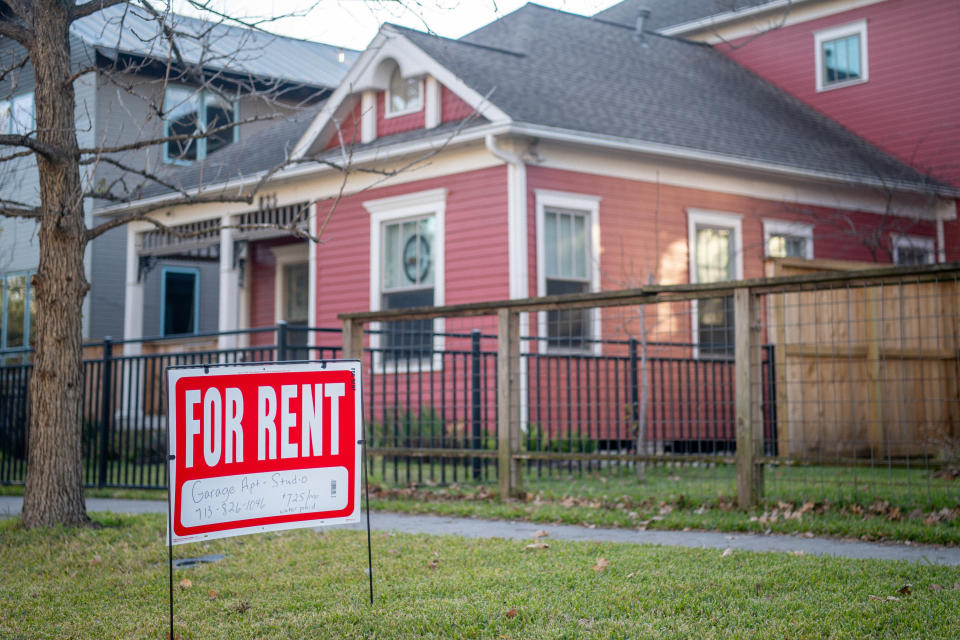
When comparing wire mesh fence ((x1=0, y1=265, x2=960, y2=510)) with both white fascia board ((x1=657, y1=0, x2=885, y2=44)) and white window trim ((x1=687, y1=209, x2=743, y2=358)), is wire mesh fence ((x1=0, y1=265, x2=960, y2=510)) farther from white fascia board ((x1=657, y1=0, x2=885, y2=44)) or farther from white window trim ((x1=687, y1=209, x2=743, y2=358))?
white fascia board ((x1=657, y1=0, x2=885, y2=44))

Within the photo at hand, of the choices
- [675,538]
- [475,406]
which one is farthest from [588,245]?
[675,538]

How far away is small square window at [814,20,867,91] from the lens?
19.8 metres

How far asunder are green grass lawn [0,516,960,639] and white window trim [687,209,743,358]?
9.71m

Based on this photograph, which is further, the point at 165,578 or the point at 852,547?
the point at 852,547

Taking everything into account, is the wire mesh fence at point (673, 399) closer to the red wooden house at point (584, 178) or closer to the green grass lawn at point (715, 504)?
the green grass lawn at point (715, 504)

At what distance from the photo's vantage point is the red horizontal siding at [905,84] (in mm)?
18734

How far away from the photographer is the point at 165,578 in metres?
5.73

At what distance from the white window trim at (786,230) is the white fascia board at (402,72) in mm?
5587

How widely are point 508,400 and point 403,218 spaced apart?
23.7ft

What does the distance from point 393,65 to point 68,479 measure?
9.59 metres

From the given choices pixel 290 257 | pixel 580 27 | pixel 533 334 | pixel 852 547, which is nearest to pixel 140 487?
pixel 533 334

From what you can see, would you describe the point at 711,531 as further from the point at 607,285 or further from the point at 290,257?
the point at 290,257

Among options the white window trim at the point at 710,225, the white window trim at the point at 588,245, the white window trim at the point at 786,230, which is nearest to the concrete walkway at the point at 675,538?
the white window trim at the point at 588,245

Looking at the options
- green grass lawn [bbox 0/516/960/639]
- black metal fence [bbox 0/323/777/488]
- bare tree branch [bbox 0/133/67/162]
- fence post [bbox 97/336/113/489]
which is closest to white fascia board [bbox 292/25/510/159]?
black metal fence [bbox 0/323/777/488]
